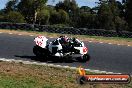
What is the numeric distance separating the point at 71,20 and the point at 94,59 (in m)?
61.9

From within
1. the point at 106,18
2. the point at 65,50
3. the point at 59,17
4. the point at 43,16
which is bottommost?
the point at 59,17

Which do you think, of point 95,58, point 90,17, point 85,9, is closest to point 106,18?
point 90,17

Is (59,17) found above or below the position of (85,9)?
above

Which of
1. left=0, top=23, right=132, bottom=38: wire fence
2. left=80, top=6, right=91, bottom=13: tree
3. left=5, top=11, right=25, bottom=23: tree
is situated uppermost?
left=0, top=23, right=132, bottom=38: wire fence

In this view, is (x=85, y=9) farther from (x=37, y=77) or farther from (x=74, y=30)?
(x=37, y=77)

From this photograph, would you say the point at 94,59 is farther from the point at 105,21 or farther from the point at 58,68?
the point at 105,21

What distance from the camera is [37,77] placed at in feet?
43.2

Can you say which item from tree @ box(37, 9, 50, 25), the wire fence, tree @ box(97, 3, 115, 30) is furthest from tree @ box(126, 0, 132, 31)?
the wire fence

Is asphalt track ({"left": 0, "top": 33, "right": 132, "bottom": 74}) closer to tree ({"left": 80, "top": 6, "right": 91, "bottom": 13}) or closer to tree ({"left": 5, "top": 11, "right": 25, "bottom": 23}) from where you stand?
tree ({"left": 5, "top": 11, "right": 25, "bottom": 23})

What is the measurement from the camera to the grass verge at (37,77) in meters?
12.1

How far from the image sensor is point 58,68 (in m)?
15.1

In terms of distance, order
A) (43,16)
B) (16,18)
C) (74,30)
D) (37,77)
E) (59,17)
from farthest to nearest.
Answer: (59,17), (16,18), (43,16), (74,30), (37,77)

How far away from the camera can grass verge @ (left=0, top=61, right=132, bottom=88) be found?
12078 mm

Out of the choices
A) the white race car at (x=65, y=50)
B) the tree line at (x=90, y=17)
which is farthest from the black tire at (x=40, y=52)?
the tree line at (x=90, y=17)
